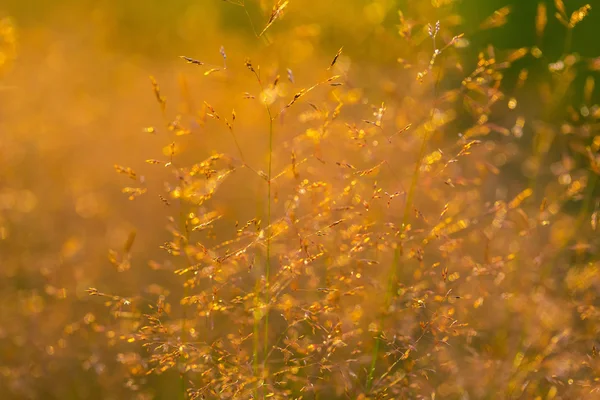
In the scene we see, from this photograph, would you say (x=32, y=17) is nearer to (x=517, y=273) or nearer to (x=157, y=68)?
(x=157, y=68)

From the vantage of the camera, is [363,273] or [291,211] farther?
[363,273]

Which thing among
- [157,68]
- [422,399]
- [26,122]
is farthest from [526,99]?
[422,399]

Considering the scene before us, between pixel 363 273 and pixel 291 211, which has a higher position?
pixel 291 211
